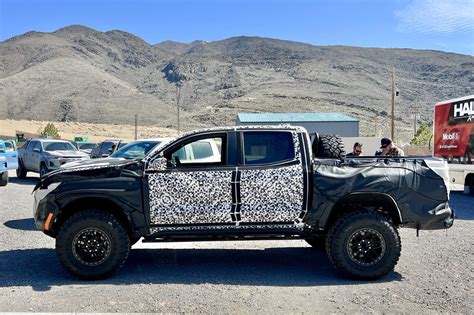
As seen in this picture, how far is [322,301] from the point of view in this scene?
231 inches

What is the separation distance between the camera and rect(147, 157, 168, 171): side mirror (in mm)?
6711

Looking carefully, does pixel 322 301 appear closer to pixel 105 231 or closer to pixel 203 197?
pixel 203 197

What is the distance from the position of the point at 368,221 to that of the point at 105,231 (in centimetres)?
343

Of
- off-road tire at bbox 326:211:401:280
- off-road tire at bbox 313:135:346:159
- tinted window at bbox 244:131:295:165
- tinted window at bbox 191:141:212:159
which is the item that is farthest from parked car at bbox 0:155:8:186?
off-road tire at bbox 326:211:401:280

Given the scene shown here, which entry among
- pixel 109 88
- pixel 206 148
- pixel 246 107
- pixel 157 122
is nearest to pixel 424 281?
pixel 206 148

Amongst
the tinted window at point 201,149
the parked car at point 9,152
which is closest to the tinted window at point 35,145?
the parked car at point 9,152

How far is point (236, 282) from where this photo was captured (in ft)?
21.6

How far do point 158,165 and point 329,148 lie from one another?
2347mm

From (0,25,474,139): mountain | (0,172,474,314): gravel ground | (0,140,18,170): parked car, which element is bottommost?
(0,172,474,314): gravel ground

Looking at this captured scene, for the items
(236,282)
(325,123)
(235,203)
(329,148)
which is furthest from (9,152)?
(325,123)

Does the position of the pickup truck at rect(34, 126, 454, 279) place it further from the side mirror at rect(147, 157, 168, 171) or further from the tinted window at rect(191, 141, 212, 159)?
the tinted window at rect(191, 141, 212, 159)

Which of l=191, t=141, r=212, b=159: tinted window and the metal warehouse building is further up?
the metal warehouse building

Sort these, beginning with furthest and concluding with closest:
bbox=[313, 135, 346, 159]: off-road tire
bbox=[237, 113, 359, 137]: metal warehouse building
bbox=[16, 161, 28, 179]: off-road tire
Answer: bbox=[237, 113, 359, 137]: metal warehouse building, bbox=[16, 161, 28, 179]: off-road tire, bbox=[313, 135, 346, 159]: off-road tire

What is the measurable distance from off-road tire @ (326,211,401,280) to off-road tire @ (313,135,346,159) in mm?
901
